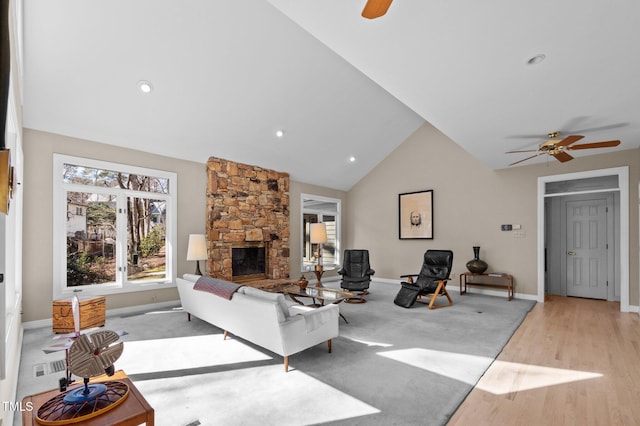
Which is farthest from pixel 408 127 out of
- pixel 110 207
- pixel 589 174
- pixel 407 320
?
pixel 110 207

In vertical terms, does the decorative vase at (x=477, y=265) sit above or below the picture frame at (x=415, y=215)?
below

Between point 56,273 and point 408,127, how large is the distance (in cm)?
718

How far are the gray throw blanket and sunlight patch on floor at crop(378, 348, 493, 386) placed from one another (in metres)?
1.70

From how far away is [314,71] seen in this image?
4.93 m

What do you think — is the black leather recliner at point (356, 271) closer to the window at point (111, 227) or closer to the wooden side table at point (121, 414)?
the window at point (111, 227)

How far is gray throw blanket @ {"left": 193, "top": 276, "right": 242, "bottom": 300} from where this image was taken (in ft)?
11.2

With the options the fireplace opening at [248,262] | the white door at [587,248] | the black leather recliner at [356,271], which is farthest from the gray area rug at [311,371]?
the white door at [587,248]

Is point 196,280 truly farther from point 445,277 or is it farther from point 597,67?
point 597,67

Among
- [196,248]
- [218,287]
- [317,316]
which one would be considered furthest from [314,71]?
[317,316]

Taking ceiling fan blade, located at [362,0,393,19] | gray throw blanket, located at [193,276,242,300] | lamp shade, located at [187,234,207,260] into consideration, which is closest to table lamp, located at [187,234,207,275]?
lamp shade, located at [187,234,207,260]

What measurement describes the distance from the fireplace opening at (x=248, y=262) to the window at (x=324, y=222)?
117cm

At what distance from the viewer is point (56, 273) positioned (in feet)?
14.1

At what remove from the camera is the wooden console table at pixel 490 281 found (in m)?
6.10

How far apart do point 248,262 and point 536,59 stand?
567cm
